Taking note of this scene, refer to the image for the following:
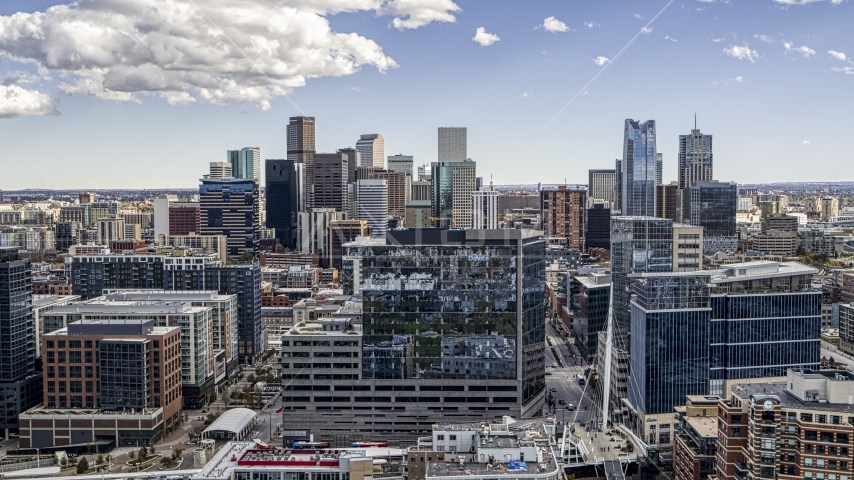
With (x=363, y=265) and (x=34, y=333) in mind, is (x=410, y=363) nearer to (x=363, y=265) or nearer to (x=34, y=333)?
(x=363, y=265)

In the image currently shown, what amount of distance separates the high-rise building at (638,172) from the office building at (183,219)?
69.5 metres

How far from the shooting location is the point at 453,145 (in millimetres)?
154875

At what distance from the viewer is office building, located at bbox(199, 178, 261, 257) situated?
132m

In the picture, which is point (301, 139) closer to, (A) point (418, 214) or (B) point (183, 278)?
(A) point (418, 214)

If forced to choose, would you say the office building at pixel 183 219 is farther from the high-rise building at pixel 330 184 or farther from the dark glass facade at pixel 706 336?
the dark glass facade at pixel 706 336

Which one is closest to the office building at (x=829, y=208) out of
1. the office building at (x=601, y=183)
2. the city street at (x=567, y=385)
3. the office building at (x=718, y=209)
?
the office building at (x=601, y=183)

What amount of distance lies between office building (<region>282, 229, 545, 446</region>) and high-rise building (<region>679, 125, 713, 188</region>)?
414 ft

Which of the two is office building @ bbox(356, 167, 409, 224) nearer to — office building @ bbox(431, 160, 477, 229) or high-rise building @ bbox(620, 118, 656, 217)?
office building @ bbox(431, 160, 477, 229)

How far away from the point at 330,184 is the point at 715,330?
4642 inches

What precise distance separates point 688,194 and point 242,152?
335 feet

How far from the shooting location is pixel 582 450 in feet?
141

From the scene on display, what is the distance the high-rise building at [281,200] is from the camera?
6102 inches

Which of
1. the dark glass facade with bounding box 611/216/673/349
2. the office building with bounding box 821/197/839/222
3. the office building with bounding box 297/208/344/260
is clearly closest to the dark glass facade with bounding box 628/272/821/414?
the dark glass facade with bounding box 611/216/673/349

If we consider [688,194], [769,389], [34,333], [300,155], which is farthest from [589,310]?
[300,155]
